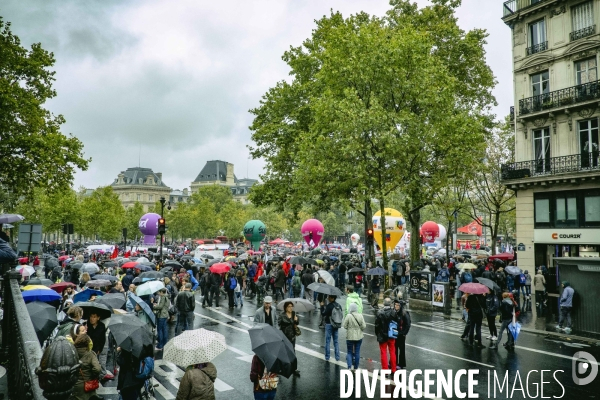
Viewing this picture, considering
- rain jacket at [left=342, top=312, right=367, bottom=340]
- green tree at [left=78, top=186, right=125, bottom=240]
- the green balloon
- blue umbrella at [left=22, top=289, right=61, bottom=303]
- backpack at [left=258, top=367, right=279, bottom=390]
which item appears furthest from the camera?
green tree at [left=78, top=186, right=125, bottom=240]

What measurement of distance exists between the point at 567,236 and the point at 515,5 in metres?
15.6

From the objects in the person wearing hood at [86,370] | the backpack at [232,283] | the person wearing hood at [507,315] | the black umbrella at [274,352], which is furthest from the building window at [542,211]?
the person wearing hood at [86,370]

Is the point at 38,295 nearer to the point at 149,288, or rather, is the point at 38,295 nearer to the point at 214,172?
the point at 149,288

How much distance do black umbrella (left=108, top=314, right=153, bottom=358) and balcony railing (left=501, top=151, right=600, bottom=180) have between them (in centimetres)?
2569

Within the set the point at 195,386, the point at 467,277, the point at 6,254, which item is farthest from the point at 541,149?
the point at 6,254

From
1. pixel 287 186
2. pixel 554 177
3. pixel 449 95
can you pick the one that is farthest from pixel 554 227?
pixel 287 186

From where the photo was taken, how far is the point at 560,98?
1036 inches

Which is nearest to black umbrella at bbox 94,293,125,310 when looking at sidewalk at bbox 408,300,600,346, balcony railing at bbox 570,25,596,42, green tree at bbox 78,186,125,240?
→ sidewalk at bbox 408,300,600,346

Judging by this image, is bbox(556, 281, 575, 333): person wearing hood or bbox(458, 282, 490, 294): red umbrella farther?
→ bbox(556, 281, 575, 333): person wearing hood

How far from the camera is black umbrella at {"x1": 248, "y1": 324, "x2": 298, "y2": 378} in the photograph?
21.7 feet

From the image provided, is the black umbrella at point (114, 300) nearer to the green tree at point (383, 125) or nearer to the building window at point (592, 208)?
the green tree at point (383, 125)

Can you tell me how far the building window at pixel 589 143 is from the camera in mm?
24859

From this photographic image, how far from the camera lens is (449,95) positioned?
79.0 feet

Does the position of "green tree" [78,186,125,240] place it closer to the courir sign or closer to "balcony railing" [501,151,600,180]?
"balcony railing" [501,151,600,180]
